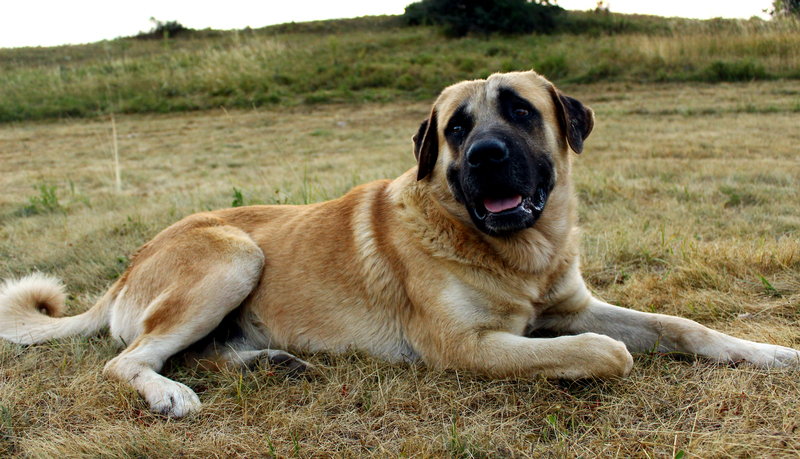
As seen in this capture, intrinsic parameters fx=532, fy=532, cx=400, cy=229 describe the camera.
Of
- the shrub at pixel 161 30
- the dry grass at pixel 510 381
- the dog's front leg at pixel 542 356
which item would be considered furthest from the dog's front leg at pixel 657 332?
the shrub at pixel 161 30

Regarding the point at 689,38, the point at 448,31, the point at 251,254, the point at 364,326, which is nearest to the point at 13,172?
the point at 251,254

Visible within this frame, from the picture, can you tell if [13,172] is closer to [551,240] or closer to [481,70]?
[551,240]

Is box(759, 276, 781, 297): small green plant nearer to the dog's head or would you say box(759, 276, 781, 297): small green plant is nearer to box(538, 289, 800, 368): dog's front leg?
box(538, 289, 800, 368): dog's front leg

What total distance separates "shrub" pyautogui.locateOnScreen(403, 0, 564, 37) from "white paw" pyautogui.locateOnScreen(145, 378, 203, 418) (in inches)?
840

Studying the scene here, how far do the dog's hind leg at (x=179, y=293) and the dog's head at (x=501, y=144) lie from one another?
43.6 inches

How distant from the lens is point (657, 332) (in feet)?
8.32

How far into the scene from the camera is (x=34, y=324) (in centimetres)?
293

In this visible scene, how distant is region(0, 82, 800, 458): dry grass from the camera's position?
189cm

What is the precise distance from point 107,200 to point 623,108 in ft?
30.4

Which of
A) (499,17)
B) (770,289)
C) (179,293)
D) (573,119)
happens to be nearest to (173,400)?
(179,293)

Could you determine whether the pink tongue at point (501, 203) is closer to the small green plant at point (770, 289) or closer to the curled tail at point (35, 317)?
the small green plant at point (770, 289)

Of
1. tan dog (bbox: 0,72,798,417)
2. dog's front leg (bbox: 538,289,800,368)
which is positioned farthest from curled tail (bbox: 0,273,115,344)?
dog's front leg (bbox: 538,289,800,368)

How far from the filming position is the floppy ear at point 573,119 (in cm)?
272

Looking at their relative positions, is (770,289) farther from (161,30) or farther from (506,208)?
(161,30)
